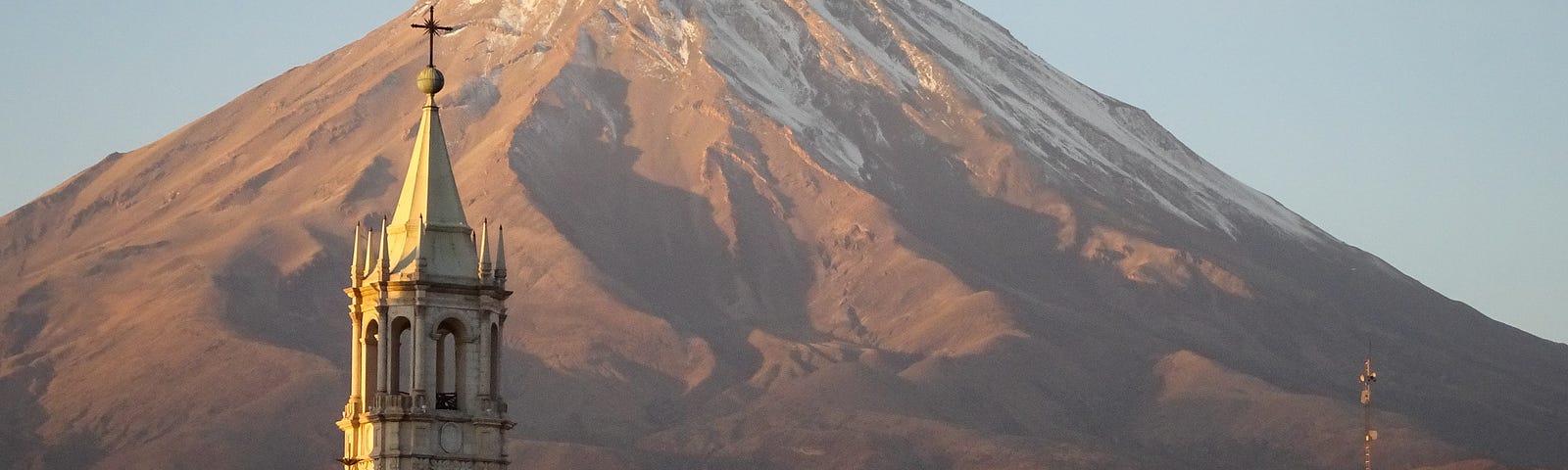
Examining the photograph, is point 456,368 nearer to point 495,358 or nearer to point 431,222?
point 495,358

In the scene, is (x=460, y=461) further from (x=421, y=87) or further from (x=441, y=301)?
(x=421, y=87)

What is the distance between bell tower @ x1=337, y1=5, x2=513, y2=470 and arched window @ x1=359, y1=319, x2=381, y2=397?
0.6 inches

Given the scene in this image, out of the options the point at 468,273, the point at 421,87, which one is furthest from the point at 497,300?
the point at 421,87

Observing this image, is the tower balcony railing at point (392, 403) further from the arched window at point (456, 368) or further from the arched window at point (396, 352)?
the arched window at point (456, 368)

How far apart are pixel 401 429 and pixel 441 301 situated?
224cm

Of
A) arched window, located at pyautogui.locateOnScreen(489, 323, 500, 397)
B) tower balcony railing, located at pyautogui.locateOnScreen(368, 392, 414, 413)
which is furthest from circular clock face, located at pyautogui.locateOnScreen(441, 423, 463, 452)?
arched window, located at pyautogui.locateOnScreen(489, 323, 500, 397)

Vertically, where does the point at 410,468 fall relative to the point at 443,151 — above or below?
below

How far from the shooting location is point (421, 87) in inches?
2571

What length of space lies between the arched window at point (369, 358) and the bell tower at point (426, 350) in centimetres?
2

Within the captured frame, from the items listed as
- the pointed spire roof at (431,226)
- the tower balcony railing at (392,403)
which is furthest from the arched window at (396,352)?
the pointed spire roof at (431,226)

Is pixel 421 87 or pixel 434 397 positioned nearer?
pixel 434 397

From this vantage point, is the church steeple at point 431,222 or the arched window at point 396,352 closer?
the arched window at point 396,352

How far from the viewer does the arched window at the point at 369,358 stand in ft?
202

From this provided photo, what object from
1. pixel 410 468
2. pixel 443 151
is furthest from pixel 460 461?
pixel 443 151
